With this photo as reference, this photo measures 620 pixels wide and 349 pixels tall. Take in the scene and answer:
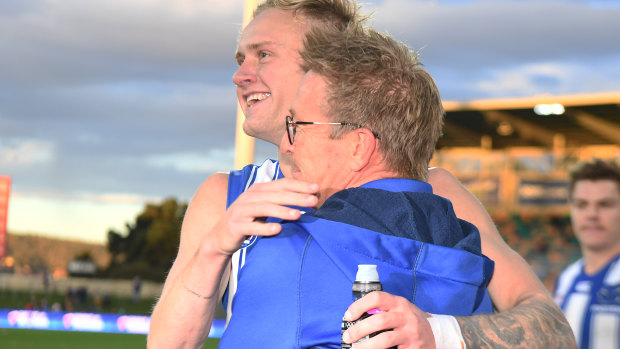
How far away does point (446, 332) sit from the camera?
1657 mm

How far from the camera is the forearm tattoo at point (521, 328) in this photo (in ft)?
5.85

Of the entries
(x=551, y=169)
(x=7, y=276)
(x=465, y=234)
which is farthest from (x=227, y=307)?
(x=7, y=276)

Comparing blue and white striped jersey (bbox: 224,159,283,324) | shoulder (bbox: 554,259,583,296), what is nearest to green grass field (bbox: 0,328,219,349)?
shoulder (bbox: 554,259,583,296)

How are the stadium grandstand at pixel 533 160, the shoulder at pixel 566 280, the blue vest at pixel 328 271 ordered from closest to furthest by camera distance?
the blue vest at pixel 328 271 → the shoulder at pixel 566 280 → the stadium grandstand at pixel 533 160

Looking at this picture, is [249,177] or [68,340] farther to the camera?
[68,340]

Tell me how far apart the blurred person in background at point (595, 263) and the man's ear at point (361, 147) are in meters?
4.08

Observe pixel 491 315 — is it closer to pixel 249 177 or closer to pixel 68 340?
pixel 249 177

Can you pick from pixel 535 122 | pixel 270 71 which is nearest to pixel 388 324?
pixel 270 71

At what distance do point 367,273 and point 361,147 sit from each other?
451 mm

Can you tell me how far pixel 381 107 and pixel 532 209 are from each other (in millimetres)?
23037

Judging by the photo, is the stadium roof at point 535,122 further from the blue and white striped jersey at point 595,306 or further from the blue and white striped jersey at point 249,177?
the blue and white striped jersey at point 249,177

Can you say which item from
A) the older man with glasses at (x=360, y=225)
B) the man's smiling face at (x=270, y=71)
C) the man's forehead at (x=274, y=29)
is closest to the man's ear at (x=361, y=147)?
the older man with glasses at (x=360, y=225)

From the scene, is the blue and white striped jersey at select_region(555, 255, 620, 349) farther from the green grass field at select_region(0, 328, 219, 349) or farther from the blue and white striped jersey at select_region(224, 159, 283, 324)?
the green grass field at select_region(0, 328, 219, 349)

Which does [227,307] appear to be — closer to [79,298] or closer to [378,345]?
[378,345]
